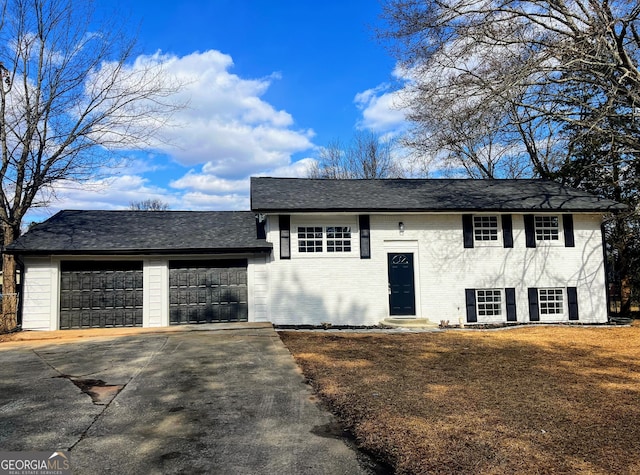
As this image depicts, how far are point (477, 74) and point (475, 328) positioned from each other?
28.4ft

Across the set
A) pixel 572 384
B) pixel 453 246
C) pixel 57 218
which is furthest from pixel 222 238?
pixel 572 384

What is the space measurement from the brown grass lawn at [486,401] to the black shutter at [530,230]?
5047mm

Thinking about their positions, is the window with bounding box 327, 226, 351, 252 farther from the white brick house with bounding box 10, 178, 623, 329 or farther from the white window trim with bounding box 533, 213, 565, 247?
the white window trim with bounding box 533, 213, 565, 247

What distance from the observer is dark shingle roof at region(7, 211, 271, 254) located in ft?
43.9

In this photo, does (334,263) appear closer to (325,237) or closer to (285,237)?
(325,237)

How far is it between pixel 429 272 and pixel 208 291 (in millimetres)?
7526

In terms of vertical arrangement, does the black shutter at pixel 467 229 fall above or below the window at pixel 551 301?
above

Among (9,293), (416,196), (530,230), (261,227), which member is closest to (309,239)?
(261,227)

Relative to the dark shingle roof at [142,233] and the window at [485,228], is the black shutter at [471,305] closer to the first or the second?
the window at [485,228]

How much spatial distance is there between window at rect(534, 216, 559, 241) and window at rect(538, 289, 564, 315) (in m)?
1.90

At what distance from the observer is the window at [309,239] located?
14.0 metres

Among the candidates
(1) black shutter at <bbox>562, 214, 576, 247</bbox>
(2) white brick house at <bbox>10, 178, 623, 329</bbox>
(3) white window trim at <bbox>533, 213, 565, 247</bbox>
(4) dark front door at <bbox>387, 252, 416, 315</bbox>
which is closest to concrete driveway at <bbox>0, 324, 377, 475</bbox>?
(2) white brick house at <bbox>10, 178, 623, 329</bbox>

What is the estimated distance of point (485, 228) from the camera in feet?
49.0

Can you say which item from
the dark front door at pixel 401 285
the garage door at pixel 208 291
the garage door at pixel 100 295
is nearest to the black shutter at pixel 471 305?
the dark front door at pixel 401 285
